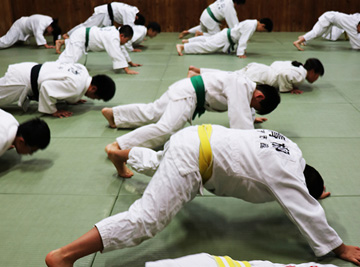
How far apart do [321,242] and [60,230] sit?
61.2 inches

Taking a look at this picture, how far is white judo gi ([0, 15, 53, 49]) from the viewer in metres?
8.04

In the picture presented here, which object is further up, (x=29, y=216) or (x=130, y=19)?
(x=130, y=19)

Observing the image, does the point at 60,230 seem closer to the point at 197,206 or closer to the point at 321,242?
the point at 197,206

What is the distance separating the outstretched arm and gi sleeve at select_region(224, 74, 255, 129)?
4.59 ft

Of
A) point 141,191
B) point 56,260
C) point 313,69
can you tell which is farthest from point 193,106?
point 313,69

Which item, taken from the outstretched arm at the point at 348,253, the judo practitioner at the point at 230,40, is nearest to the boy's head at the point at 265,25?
the judo practitioner at the point at 230,40

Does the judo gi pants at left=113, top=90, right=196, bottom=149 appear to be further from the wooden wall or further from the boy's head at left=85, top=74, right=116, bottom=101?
the wooden wall

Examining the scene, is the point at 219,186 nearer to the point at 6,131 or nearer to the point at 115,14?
the point at 6,131

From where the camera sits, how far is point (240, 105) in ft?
10.9

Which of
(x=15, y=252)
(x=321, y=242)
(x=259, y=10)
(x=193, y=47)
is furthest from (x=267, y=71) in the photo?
(x=259, y=10)

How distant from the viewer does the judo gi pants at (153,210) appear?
6.59ft

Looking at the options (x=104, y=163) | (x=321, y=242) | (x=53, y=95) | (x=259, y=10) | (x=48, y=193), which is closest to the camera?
(x=321, y=242)

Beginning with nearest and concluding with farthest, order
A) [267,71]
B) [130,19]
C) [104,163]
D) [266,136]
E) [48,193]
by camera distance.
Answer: [266,136] → [48,193] → [104,163] → [267,71] → [130,19]

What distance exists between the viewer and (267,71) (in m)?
5.09
